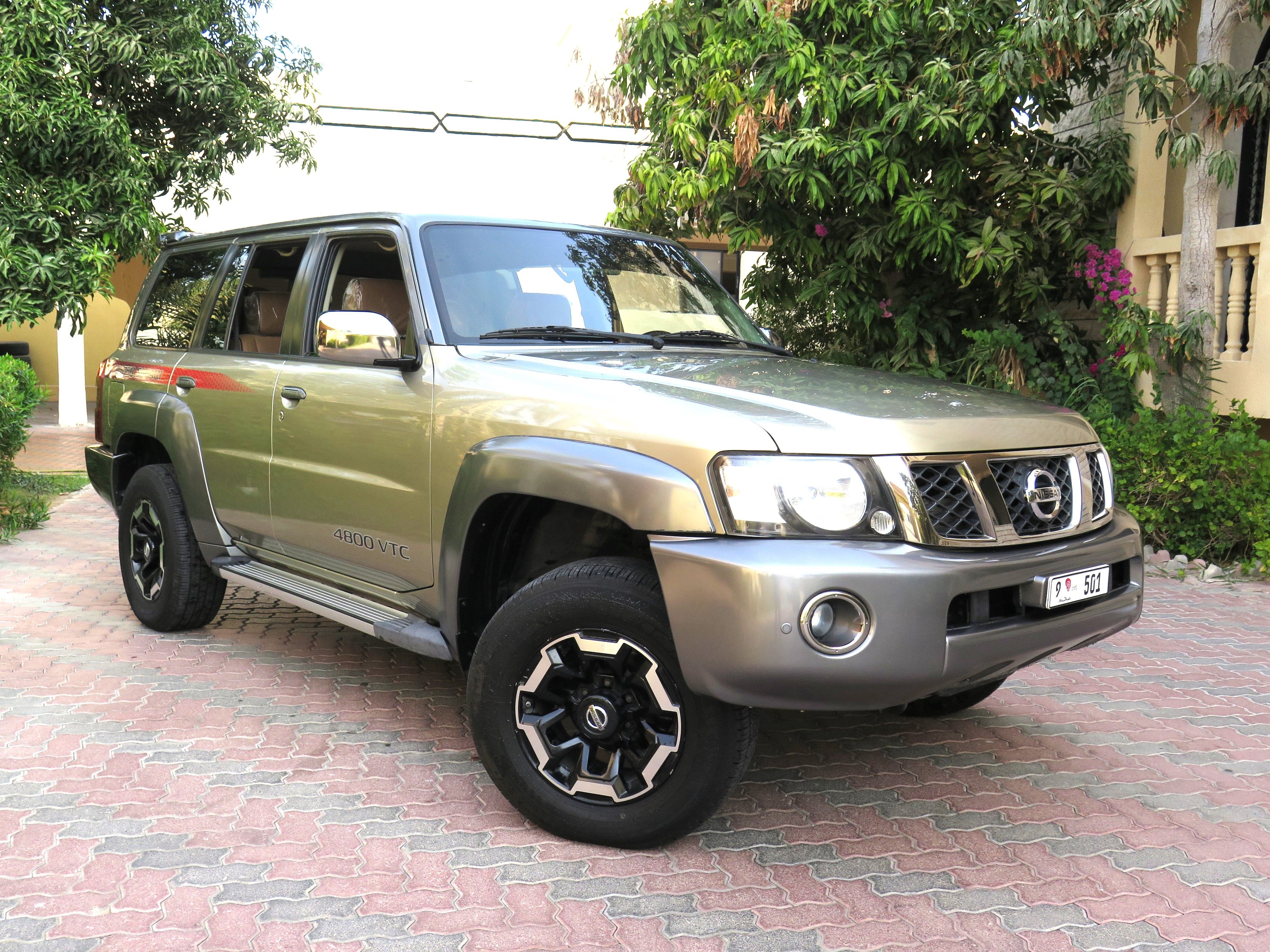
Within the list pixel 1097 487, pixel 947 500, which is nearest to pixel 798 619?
pixel 947 500

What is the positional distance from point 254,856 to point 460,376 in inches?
62.0

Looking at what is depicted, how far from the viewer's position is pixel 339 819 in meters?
3.50

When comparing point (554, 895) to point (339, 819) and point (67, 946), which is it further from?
point (67, 946)

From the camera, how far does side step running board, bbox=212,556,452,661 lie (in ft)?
12.3

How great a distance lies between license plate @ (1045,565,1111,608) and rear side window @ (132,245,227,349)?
3.99 metres

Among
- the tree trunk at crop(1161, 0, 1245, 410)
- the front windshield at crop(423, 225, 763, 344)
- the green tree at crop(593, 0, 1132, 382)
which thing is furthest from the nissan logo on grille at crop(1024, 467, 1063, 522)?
the tree trunk at crop(1161, 0, 1245, 410)

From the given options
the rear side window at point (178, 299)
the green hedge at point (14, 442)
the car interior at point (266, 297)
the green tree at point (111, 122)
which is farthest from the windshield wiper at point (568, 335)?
the green tree at point (111, 122)

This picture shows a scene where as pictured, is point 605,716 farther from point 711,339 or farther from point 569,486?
point 711,339

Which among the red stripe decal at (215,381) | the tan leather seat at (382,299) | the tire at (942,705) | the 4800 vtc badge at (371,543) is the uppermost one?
the tan leather seat at (382,299)

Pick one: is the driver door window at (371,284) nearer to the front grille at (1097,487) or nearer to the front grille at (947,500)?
the front grille at (947,500)

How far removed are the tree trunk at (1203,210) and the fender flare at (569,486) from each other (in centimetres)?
638

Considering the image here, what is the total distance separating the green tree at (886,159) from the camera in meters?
8.27

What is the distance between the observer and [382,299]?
4.30 metres

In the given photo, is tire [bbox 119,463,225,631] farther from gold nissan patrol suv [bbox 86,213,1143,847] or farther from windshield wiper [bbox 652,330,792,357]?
windshield wiper [bbox 652,330,792,357]
